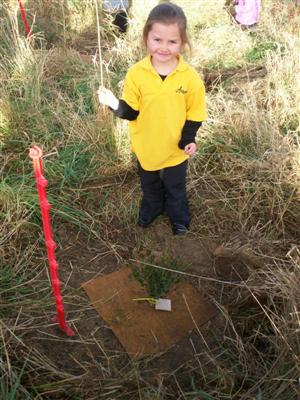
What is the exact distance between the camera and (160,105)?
1.98m

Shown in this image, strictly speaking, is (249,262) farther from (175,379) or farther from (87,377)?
(87,377)

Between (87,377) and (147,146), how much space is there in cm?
113

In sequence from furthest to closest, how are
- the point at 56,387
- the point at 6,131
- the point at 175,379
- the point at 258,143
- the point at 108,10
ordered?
the point at 108,10, the point at 6,131, the point at 258,143, the point at 175,379, the point at 56,387

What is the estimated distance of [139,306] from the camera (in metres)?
2.13

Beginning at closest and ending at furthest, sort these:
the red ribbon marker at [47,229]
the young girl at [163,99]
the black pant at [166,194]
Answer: the red ribbon marker at [47,229], the young girl at [163,99], the black pant at [166,194]

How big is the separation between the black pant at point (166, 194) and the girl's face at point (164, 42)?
620 mm

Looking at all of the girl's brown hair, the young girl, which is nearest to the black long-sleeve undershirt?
the young girl

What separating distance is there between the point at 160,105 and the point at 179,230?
2.76ft

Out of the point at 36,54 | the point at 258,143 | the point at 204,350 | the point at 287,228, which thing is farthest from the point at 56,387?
the point at 36,54

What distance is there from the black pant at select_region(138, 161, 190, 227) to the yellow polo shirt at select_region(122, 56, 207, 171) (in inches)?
5.7

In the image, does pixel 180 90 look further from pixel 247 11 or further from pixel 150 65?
pixel 247 11

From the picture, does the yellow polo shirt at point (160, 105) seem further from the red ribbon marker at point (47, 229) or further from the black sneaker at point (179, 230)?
the red ribbon marker at point (47, 229)

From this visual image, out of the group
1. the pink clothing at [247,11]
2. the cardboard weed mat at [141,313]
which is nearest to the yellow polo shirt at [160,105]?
the cardboard weed mat at [141,313]

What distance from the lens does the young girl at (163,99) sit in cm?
183
